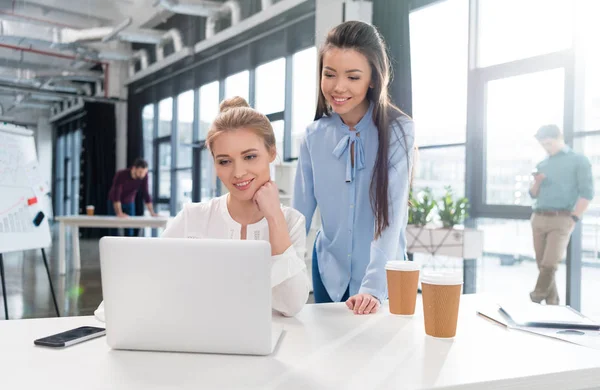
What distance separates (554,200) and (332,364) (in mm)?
3540

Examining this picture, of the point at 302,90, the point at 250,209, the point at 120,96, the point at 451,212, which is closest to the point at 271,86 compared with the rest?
the point at 302,90

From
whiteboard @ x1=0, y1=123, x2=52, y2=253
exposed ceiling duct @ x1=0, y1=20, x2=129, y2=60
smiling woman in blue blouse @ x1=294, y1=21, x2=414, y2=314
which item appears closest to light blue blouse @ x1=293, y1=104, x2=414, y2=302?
smiling woman in blue blouse @ x1=294, y1=21, x2=414, y2=314

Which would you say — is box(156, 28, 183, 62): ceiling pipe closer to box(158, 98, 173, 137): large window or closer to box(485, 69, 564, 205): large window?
box(158, 98, 173, 137): large window

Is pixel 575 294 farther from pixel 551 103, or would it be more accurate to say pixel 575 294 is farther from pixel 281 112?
pixel 281 112

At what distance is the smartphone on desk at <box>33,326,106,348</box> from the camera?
941mm

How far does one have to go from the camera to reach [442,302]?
1022 millimetres

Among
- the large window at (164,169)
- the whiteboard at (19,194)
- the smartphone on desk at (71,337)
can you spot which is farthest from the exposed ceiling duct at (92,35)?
the smartphone on desk at (71,337)

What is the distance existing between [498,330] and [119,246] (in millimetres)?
770

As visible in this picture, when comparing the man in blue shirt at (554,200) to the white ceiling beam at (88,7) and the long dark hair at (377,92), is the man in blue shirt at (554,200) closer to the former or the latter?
the long dark hair at (377,92)

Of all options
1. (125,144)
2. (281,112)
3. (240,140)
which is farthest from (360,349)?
(125,144)

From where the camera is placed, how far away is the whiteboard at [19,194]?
134 inches

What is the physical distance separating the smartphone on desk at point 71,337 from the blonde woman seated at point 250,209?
49 millimetres

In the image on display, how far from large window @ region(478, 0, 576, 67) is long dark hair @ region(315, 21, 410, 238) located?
3.02 meters

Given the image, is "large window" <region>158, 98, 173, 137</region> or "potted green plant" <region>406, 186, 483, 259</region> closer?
"potted green plant" <region>406, 186, 483, 259</region>
